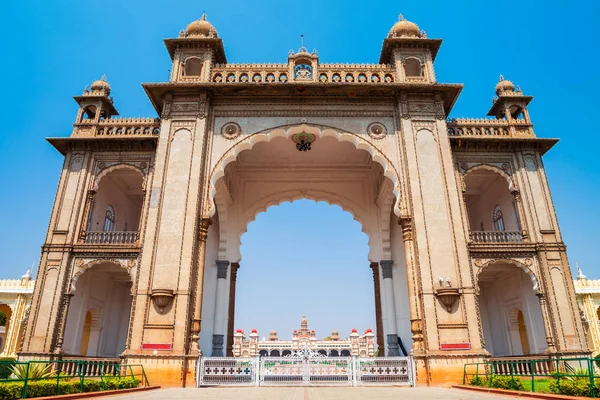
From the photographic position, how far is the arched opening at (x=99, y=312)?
51.4ft

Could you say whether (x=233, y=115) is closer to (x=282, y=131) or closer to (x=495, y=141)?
(x=282, y=131)

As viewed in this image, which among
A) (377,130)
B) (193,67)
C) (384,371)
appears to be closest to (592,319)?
(384,371)

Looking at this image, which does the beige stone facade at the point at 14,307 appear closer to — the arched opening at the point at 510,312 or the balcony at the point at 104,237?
the balcony at the point at 104,237

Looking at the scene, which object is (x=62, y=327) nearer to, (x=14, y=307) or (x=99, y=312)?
(x=99, y=312)

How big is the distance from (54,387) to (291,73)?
39.3 ft

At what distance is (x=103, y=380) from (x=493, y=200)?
53.7 feet

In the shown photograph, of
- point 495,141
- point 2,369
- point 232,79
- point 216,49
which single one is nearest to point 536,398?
point 495,141

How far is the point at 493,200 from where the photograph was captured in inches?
736

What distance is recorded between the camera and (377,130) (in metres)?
15.2

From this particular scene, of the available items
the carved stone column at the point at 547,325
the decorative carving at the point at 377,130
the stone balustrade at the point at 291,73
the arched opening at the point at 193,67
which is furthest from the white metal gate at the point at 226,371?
the arched opening at the point at 193,67

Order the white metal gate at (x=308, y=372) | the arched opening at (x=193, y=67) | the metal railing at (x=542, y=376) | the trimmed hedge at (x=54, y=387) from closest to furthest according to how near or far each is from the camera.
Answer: the trimmed hedge at (x=54, y=387), the metal railing at (x=542, y=376), the white metal gate at (x=308, y=372), the arched opening at (x=193, y=67)

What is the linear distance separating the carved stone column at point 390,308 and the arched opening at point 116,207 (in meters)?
10.2

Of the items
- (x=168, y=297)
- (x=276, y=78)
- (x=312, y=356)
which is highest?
(x=276, y=78)

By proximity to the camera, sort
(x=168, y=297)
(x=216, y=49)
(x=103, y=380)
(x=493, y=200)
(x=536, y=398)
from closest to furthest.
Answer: (x=536, y=398) < (x=103, y=380) < (x=168, y=297) < (x=216, y=49) < (x=493, y=200)
